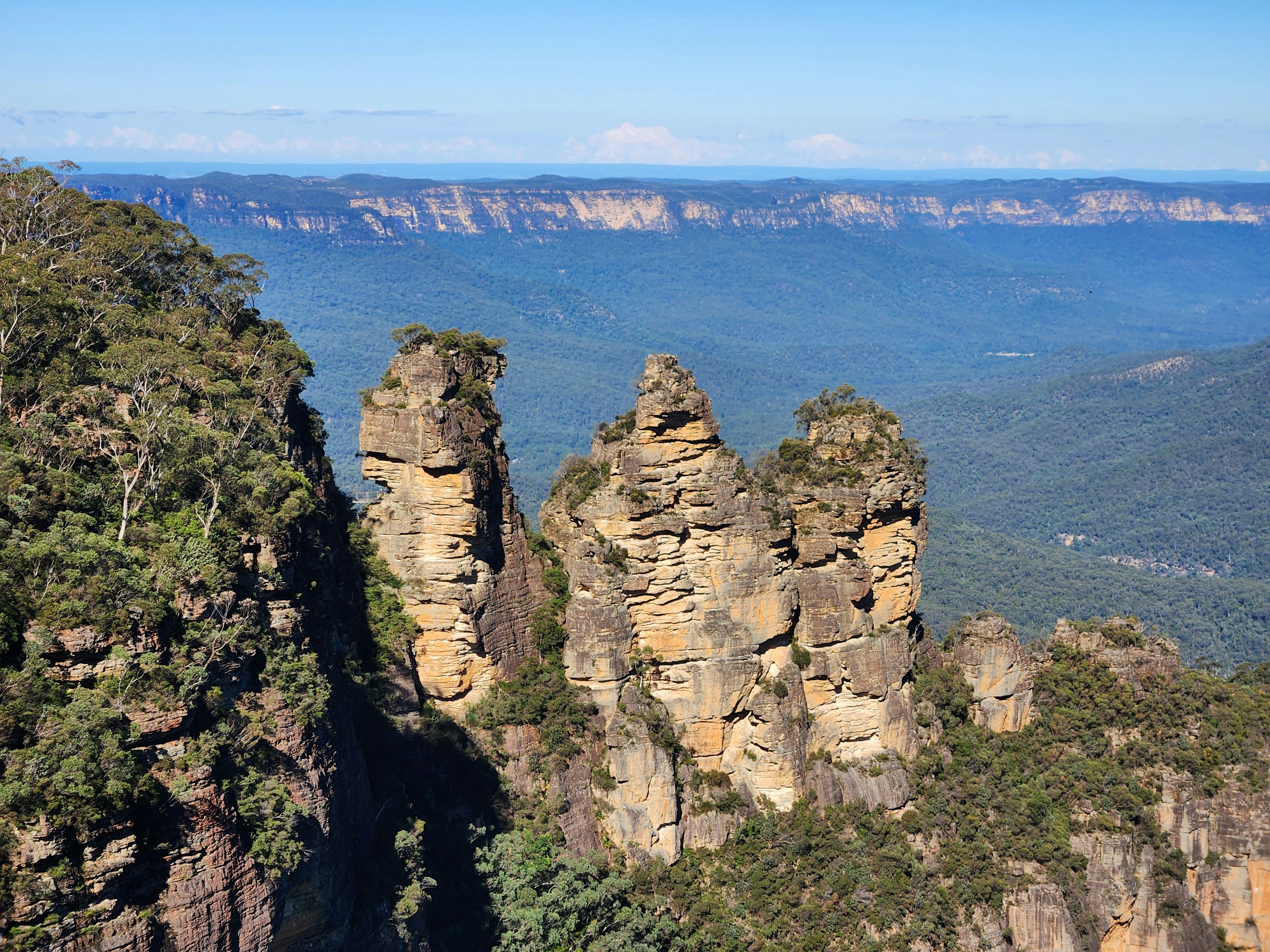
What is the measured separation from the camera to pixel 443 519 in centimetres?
3253

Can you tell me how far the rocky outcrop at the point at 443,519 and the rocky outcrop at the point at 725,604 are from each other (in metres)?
2.71

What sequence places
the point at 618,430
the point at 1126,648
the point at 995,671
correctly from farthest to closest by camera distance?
the point at 1126,648 < the point at 995,671 < the point at 618,430

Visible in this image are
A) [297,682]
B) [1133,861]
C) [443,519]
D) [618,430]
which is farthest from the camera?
[1133,861]

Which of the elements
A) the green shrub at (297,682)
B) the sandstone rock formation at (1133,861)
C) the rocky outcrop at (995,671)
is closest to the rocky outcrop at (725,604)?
the rocky outcrop at (995,671)

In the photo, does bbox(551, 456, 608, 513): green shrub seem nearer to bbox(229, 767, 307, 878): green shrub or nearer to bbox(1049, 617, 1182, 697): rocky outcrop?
bbox(229, 767, 307, 878): green shrub

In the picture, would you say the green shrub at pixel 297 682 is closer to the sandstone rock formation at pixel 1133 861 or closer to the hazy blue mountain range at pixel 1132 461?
the sandstone rock formation at pixel 1133 861

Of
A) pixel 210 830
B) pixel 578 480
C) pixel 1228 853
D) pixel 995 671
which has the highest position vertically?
pixel 578 480

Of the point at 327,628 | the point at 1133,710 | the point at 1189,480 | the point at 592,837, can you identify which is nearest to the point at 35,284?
the point at 327,628

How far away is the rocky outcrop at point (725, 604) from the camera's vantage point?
33719 millimetres

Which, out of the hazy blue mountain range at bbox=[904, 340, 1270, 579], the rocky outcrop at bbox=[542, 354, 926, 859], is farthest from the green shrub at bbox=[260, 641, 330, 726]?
the hazy blue mountain range at bbox=[904, 340, 1270, 579]

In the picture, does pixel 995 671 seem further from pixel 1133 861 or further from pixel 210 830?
pixel 210 830

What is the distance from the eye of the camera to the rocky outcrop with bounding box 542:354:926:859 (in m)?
33.7

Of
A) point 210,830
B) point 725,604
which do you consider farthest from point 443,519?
point 210,830

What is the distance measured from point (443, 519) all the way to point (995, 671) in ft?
71.3
